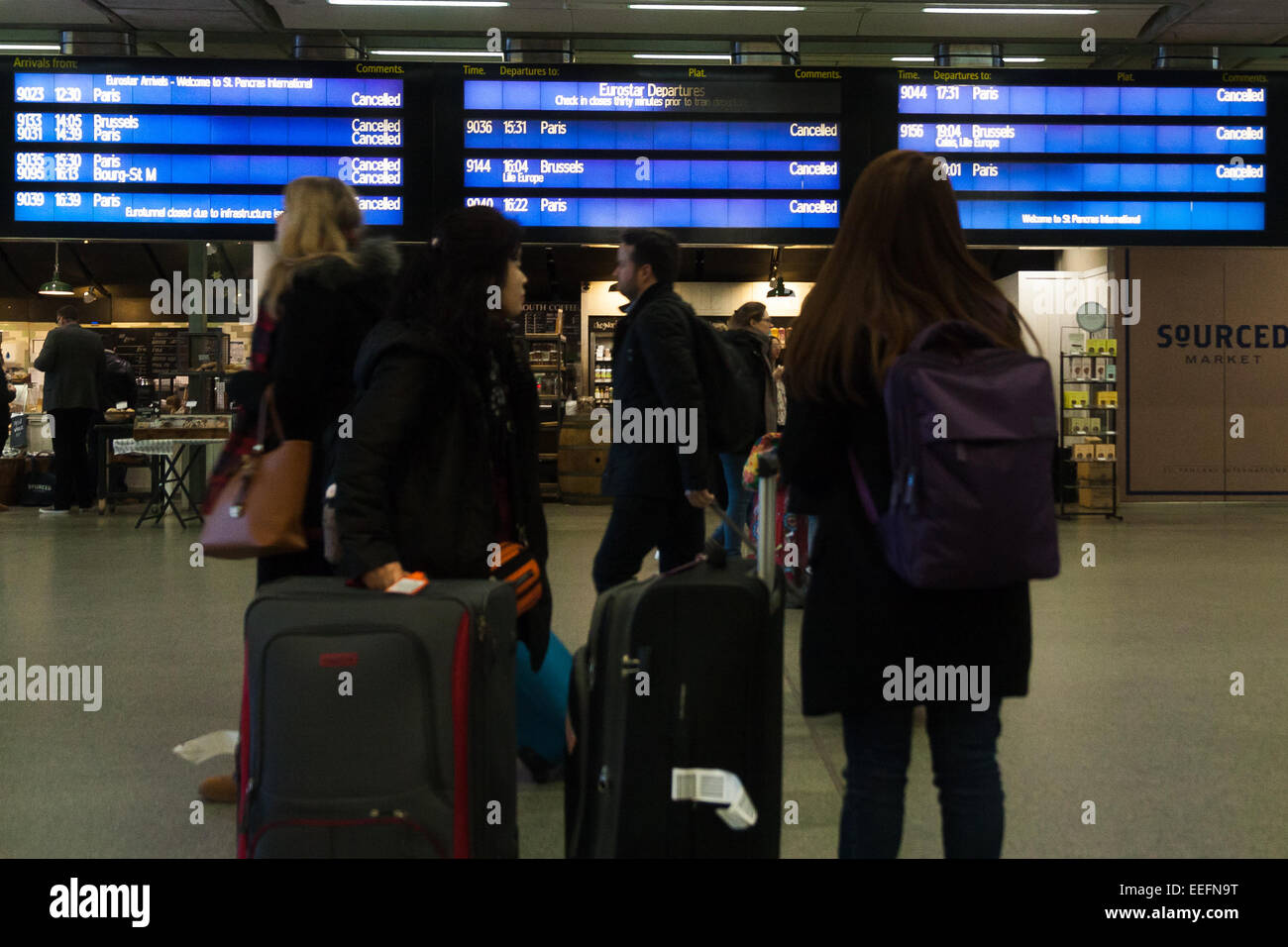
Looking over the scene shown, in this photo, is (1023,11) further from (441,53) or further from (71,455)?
(71,455)

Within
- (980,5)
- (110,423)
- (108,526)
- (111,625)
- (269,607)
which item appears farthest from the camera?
(110,423)

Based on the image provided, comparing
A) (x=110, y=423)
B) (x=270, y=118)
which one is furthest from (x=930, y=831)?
(x=110, y=423)

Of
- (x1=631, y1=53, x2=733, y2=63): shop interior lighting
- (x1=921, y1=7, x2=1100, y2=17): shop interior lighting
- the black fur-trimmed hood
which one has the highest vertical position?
(x1=631, y1=53, x2=733, y2=63): shop interior lighting

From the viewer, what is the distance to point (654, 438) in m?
3.58

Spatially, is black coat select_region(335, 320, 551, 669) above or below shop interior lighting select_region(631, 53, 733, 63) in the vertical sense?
below

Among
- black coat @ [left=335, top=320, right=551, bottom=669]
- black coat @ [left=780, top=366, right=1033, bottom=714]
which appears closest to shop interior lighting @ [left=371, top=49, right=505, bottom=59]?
black coat @ [left=335, top=320, right=551, bottom=669]

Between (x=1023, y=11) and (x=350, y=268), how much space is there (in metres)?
8.55

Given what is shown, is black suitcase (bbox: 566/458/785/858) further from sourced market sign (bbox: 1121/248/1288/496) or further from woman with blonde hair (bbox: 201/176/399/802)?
sourced market sign (bbox: 1121/248/1288/496)

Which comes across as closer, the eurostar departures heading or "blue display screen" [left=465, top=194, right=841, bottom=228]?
the eurostar departures heading

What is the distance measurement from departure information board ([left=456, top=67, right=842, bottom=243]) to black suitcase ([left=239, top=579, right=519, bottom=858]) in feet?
18.7

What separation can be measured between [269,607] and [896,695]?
3.62 ft

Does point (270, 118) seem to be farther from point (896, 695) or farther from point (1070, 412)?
point (1070, 412)

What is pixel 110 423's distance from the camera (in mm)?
11180

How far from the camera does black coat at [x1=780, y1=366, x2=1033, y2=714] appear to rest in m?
1.86
